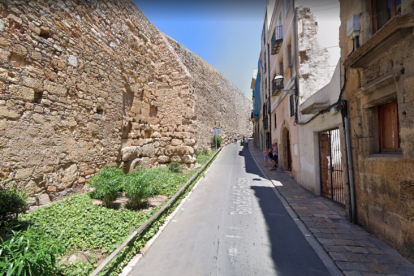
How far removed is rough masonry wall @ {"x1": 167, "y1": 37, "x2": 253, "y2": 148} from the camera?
19656 mm

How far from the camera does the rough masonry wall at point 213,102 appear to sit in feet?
64.5

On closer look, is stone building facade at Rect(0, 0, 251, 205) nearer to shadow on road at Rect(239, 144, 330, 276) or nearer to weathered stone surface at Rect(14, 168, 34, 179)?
weathered stone surface at Rect(14, 168, 34, 179)

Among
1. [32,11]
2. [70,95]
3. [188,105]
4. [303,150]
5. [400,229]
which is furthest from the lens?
[188,105]

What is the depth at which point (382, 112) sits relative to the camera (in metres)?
4.19

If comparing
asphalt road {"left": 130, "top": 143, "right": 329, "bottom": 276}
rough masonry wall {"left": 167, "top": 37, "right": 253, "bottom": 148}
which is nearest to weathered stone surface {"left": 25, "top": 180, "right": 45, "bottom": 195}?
asphalt road {"left": 130, "top": 143, "right": 329, "bottom": 276}

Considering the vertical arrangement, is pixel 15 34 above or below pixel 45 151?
above

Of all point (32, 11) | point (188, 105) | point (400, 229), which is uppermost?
point (32, 11)

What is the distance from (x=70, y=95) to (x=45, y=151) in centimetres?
164

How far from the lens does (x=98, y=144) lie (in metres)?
6.58

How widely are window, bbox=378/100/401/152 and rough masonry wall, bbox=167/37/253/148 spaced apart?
10081 millimetres

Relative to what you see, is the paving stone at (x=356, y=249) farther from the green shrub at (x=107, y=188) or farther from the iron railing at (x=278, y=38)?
the iron railing at (x=278, y=38)

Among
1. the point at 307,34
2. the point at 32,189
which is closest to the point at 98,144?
the point at 32,189

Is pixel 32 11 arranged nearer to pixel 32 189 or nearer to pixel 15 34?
pixel 15 34

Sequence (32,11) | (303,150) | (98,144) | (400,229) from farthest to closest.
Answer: (303,150) → (98,144) → (32,11) → (400,229)
